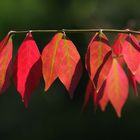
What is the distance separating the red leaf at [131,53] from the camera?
1.13 meters

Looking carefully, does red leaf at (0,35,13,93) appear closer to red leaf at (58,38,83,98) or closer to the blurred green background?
red leaf at (58,38,83,98)

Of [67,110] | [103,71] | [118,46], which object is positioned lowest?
[103,71]

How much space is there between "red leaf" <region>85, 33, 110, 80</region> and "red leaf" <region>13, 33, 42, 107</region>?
10 centimetres

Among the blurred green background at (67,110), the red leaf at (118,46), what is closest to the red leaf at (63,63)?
the red leaf at (118,46)

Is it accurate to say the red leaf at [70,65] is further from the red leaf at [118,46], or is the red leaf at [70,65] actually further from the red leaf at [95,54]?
the red leaf at [118,46]

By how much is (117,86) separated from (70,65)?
284 mm

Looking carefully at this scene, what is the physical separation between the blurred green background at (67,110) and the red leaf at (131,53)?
2.82 metres

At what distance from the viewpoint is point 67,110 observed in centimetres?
420

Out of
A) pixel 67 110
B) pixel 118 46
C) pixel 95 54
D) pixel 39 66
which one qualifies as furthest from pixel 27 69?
pixel 67 110

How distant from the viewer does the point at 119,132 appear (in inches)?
163

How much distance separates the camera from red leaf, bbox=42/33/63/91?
1106mm

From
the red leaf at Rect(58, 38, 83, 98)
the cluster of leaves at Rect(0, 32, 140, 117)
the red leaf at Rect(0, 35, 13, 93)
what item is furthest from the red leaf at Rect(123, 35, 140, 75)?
the red leaf at Rect(0, 35, 13, 93)

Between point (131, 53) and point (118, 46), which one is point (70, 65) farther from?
point (118, 46)

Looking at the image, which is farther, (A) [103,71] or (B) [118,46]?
(B) [118,46]
